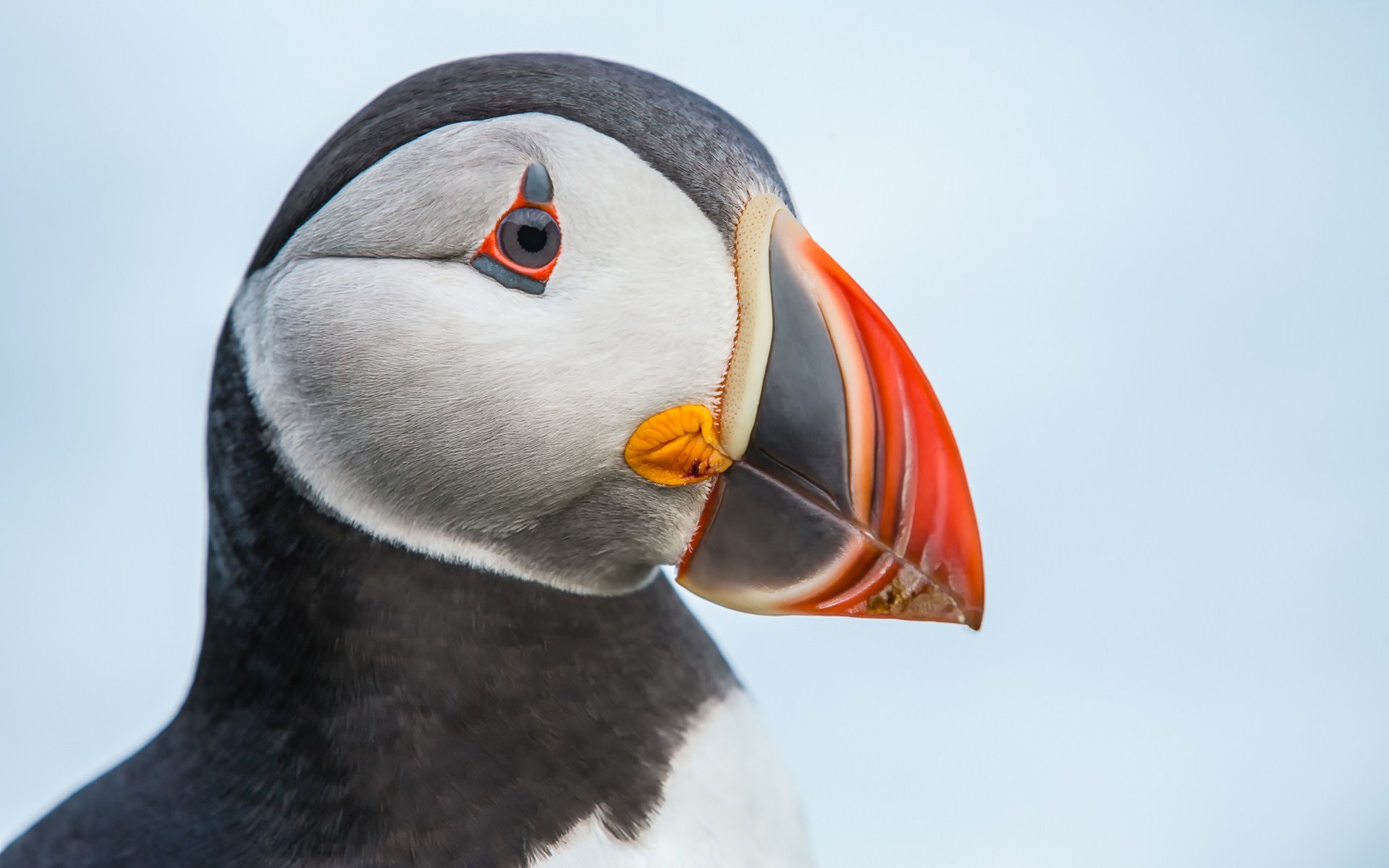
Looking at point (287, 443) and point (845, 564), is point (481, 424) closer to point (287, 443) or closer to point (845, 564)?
point (287, 443)

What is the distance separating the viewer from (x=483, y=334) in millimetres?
1496

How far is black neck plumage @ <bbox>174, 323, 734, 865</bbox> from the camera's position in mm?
1620

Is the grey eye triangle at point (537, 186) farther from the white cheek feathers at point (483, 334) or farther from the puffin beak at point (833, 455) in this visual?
the puffin beak at point (833, 455)

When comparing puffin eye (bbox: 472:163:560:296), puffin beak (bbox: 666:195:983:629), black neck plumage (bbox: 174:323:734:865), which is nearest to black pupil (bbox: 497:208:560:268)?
puffin eye (bbox: 472:163:560:296)

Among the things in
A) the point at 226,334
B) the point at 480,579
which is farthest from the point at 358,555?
the point at 226,334

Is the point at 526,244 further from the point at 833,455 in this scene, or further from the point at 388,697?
the point at 388,697

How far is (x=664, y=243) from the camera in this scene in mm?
1528

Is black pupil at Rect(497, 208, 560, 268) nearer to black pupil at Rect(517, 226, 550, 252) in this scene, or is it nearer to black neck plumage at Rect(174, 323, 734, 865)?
black pupil at Rect(517, 226, 550, 252)

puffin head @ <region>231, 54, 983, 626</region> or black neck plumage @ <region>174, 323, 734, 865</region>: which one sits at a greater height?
puffin head @ <region>231, 54, 983, 626</region>

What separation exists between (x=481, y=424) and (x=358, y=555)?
25cm

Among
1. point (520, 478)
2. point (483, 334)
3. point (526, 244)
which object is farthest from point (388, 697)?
point (526, 244)

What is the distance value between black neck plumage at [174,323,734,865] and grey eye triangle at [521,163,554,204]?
466 mm

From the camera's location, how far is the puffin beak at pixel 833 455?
152 cm

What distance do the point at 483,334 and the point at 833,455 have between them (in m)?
0.44
